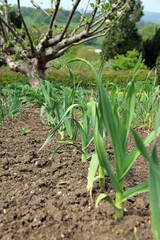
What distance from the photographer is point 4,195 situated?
1.40 metres

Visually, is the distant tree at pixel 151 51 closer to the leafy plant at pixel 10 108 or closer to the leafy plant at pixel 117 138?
the leafy plant at pixel 10 108

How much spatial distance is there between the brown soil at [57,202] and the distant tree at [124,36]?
16937 millimetres

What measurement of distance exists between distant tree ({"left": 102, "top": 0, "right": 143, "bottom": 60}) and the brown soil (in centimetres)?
1694

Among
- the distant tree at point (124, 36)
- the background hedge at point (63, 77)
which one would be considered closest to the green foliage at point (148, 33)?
the distant tree at point (124, 36)

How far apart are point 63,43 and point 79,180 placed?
4702mm

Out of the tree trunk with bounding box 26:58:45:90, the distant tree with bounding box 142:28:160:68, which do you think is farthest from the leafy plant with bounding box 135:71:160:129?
the distant tree with bounding box 142:28:160:68

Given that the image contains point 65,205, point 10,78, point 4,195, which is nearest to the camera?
point 65,205

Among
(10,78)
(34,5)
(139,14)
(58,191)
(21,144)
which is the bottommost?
(10,78)

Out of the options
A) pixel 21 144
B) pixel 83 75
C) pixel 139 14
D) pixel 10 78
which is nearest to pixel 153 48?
pixel 139 14

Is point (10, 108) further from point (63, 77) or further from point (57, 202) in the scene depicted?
point (63, 77)

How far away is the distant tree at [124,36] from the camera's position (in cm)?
1760

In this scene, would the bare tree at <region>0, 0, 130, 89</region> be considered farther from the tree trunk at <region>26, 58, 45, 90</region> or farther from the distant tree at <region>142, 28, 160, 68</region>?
the distant tree at <region>142, 28, 160, 68</region>

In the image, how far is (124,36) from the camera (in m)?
17.6

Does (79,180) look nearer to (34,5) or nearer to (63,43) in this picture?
(63,43)
